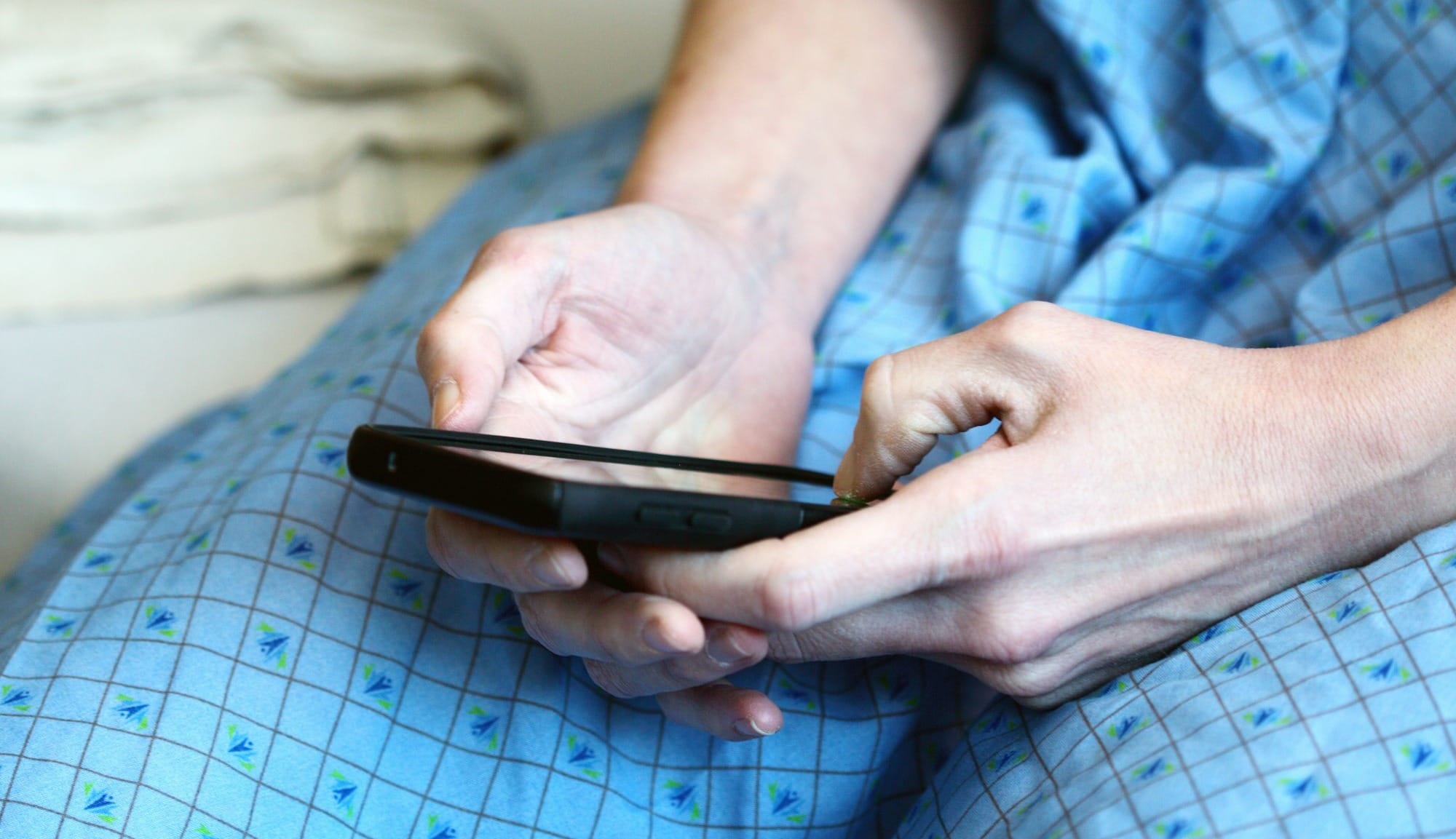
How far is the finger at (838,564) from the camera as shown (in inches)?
15.0

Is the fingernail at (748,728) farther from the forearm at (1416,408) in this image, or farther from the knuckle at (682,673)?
the forearm at (1416,408)

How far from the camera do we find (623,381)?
0.56 meters

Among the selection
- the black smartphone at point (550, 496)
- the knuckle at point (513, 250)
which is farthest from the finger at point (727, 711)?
the knuckle at point (513, 250)

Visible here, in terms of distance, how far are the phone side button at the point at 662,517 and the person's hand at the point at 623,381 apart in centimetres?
5

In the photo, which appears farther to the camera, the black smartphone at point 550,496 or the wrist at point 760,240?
the wrist at point 760,240

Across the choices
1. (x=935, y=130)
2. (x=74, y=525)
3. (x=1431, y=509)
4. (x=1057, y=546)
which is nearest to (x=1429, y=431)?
(x=1431, y=509)

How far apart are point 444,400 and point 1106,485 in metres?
0.26

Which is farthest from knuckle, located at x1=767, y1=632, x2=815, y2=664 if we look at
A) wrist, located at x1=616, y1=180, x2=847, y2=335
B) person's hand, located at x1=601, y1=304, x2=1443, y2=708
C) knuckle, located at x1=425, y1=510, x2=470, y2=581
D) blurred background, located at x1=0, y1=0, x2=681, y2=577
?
blurred background, located at x1=0, y1=0, x2=681, y2=577

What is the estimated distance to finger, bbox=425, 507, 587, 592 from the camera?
15.5 inches

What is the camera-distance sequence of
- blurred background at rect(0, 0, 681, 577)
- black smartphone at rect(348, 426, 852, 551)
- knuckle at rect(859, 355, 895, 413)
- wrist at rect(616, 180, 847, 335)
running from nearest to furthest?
1. black smartphone at rect(348, 426, 852, 551)
2. knuckle at rect(859, 355, 895, 413)
3. wrist at rect(616, 180, 847, 335)
4. blurred background at rect(0, 0, 681, 577)

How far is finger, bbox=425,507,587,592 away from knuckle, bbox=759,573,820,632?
0.07m

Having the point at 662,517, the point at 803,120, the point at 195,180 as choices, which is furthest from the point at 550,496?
the point at 195,180

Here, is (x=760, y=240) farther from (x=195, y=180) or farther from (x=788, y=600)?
(x=195, y=180)

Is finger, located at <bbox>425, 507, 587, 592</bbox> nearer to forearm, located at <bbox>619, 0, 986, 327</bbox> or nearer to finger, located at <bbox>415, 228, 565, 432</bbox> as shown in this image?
finger, located at <bbox>415, 228, 565, 432</bbox>
